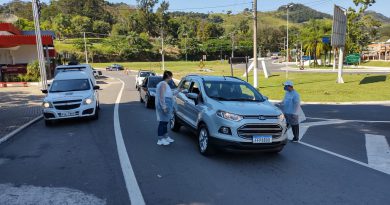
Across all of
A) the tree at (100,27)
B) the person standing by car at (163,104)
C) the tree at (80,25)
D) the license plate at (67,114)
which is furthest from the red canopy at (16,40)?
the tree at (100,27)

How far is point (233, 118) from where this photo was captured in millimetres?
7289

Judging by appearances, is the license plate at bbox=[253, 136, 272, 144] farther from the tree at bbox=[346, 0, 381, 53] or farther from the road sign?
the tree at bbox=[346, 0, 381, 53]

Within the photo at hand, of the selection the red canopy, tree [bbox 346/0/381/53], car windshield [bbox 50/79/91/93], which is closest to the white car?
car windshield [bbox 50/79/91/93]

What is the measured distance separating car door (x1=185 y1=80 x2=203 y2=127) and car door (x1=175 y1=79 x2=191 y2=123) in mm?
214

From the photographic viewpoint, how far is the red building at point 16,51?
125ft

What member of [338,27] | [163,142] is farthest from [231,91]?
[338,27]

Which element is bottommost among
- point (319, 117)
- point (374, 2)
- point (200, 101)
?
point (319, 117)

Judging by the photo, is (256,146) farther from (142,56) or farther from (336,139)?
(142,56)

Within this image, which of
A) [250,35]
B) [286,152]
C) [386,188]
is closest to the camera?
[386,188]

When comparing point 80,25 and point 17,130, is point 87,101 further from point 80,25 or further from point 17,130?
point 80,25

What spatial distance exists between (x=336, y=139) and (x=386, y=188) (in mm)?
4111

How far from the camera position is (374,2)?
4372 cm

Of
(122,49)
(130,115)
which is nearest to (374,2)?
(130,115)

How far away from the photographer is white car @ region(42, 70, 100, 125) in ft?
39.6
